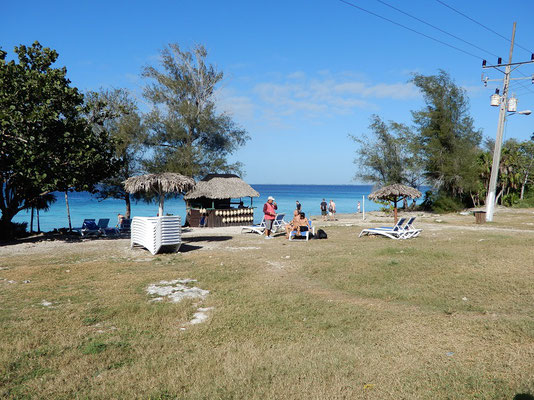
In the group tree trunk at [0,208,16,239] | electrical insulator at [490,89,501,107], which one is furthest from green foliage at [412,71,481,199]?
tree trunk at [0,208,16,239]

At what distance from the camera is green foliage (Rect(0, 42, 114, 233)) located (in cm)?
1331

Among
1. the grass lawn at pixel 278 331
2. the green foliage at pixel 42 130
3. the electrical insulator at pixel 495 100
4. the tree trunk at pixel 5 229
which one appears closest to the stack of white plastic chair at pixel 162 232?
the grass lawn at pixel 278 331

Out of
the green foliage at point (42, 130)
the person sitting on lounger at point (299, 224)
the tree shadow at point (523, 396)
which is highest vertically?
the green foliage at point (42, 130)

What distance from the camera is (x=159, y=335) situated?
4.93m

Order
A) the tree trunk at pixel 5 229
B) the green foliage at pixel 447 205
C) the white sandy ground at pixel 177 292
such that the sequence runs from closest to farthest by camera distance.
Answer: the white sandy ground at pixel 177 292 → the tree trunk at pixel 5 229 → the green foliage at pixel 447 205

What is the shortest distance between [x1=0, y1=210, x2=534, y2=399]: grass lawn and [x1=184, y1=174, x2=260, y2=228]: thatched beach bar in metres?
13.0

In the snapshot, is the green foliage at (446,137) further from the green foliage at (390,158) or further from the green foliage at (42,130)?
the green foliage at (42,130)

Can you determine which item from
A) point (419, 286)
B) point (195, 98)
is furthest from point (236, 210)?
point (419, 286)

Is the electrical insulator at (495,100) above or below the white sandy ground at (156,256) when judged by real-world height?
above

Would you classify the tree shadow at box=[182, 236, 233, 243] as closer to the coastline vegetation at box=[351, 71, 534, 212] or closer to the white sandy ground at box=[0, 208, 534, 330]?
the white sandy ground at box=[0, 208, 534, 330]

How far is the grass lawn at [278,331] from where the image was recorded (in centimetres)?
365

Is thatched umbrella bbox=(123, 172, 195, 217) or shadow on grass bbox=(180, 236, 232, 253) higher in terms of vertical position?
thatched umbrella bbox=(123, 172, 195, 217)

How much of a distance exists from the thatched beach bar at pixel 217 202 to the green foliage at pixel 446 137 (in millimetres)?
18562

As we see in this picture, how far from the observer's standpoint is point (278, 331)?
502 cm
